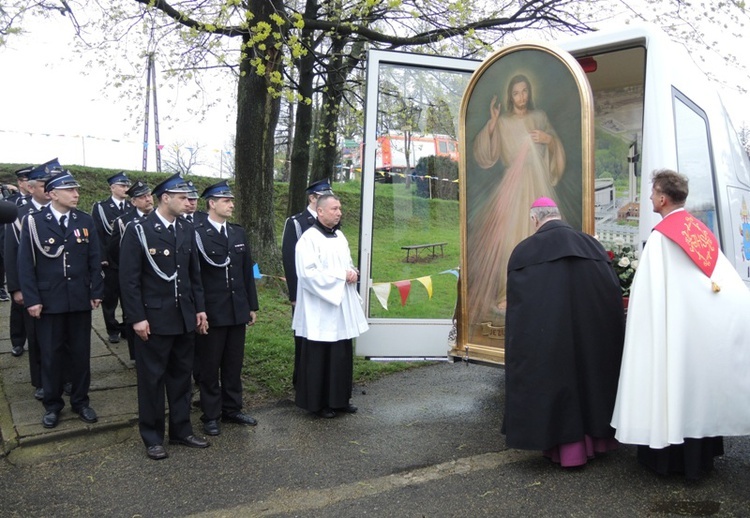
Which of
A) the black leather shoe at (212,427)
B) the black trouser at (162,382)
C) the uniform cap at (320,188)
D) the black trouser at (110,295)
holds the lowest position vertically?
the black leather shoe at (212,427)

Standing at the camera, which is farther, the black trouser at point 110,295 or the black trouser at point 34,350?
the black trouser at point 110,295

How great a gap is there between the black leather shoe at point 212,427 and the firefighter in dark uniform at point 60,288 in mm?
866

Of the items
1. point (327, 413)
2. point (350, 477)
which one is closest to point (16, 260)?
point (327, 413)

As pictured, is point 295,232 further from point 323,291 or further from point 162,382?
point 162,382

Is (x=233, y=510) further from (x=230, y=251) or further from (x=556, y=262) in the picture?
(x=556, y=262)

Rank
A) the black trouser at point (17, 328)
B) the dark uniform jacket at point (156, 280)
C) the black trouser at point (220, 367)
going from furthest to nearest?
1. the black trouser at point (17, 328)
2. the black trouser at point (220, 367)
3. the dark uniform jacket at point (156, 280)

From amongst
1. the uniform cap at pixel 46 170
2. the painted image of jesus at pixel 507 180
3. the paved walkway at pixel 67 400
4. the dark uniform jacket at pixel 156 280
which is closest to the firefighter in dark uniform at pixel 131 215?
the paved walkway at pixel 67 400

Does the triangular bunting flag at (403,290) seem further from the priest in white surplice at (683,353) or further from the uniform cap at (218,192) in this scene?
the priest in white surplice at (683,353)

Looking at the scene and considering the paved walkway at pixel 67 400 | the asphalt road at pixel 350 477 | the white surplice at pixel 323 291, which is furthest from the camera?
the white surplice at pixel 323 291

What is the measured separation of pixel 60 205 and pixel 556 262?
149 inches

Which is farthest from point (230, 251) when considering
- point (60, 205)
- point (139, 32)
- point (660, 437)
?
point (139, 32)

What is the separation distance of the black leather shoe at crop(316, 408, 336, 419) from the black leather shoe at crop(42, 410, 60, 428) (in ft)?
6.73

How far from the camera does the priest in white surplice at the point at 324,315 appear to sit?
5461 millimetres

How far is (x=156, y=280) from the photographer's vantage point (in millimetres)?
4738
